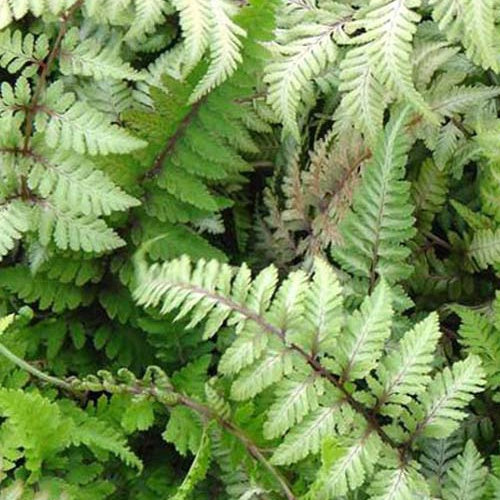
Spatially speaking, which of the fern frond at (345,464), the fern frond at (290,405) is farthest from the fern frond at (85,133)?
the fern frond at (345,464)

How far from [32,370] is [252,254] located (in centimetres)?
47

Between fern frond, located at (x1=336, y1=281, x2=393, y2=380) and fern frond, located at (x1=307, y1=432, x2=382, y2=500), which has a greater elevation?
fern frond, located at (x1=336, y1=281, x2=393, y2=380)

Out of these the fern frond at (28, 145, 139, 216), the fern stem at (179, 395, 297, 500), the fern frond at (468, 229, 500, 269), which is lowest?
the fern stem at (179, 395, 297, 500)

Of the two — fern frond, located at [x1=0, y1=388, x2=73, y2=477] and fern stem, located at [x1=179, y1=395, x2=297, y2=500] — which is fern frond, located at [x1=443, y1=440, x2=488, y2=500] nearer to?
fern stem, located at [x1=179, y1=395, x2=297, y2=500]

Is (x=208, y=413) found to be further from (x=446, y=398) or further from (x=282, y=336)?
(x=446, y=398)

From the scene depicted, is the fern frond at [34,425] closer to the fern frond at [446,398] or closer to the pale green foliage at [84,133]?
the pale green foliage at [84,133]

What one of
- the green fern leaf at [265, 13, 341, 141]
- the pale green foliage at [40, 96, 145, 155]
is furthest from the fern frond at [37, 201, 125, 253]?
the green fern leaf at [265, 13, 341, 141]

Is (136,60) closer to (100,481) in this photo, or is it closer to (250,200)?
(250,200)

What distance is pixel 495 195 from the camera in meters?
1.43

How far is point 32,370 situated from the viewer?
1378 millimetres

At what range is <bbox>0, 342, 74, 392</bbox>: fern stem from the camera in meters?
1.37

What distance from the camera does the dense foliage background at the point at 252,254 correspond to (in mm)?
1244

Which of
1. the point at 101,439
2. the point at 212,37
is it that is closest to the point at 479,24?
the point at 212,37

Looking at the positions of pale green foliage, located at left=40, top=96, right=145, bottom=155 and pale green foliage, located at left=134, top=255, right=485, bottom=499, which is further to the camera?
pale green foliage, located at left=40, top=96, right=145, bottom=155
